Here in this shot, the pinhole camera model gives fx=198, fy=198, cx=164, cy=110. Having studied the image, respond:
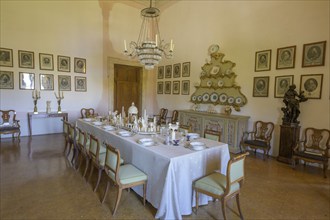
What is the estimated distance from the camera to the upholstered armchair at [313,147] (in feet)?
13.0

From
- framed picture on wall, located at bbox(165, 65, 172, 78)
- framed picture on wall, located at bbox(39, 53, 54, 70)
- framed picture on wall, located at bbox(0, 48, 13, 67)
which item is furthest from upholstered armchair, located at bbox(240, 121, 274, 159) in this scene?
framed picture on wall, located at bbox(0, 48, 13, 67)

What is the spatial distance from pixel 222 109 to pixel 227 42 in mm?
2038

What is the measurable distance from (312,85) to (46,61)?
25.1ft

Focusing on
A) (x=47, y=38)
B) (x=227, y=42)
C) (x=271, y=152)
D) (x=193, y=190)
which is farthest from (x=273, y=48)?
(x=47, y=38)

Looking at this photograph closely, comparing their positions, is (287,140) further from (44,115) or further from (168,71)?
(44,115)

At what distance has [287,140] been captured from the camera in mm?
4500

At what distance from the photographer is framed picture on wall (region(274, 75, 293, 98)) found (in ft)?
15.5

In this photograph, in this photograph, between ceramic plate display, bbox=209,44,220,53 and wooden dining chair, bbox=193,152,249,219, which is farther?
ceramic plate display, bbox=209,44,220,53

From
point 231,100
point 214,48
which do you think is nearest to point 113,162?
point 231,100

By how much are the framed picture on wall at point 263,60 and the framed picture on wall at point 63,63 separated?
6.17 m

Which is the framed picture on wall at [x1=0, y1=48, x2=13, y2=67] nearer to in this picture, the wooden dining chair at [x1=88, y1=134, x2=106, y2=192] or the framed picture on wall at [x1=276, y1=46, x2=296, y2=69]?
the wooden dining chair at [x1=88, y1=134, x2=106, y2=192]

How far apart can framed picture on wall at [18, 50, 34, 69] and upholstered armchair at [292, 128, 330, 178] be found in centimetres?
778

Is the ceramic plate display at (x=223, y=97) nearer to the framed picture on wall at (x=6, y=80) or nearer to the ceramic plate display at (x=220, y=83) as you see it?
the ceramic plate display at (x=220, y=83)

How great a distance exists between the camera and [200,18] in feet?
22.2
